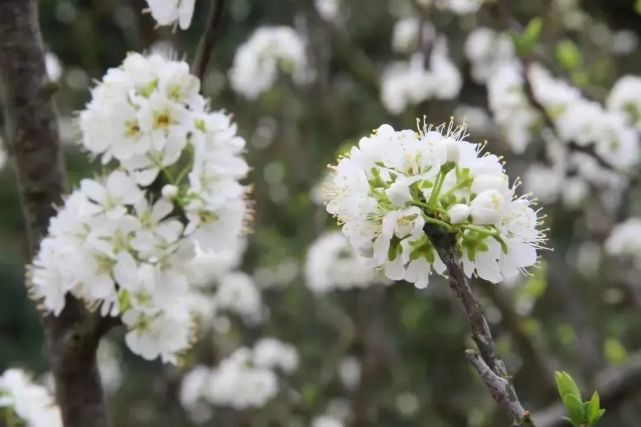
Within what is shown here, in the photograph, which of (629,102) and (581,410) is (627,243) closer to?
(629,102)

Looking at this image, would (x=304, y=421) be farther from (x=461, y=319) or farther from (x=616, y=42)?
(x=616, y=42)

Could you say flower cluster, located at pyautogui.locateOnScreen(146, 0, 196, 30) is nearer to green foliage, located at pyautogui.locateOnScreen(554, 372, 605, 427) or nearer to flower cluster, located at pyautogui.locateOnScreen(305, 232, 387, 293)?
green foliage, located at pyautogui.locateOnScreen(554, 372, 605, 427)

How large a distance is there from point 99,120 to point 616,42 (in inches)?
170

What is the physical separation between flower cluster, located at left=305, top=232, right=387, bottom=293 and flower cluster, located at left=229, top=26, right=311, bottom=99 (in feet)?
2.41

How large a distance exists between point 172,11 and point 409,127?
2.24 meters

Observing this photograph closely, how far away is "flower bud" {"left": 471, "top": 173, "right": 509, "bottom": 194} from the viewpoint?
3.14 ft

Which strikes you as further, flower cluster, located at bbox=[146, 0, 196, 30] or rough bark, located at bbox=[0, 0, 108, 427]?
rough bark, located at bbox=[0, 0, 108, 427]

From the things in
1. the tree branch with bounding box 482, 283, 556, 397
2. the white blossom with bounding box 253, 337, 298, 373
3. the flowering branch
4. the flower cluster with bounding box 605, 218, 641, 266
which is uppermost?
the flowering branch

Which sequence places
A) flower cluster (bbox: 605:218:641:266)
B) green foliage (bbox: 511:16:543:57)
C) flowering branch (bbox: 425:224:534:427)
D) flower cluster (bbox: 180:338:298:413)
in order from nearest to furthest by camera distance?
1. flowering branch (bbox: 425:224:534:427)
2. green foliage (bbox: 511:16:543:57)
3. flower cluster (bbox: 605:218:641:266)
4. flower cluster (bbox: 180:338:298:413)

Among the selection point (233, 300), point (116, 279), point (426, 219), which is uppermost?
point (426, 219)

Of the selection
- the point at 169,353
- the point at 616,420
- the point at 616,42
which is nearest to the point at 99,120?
the point at 169,353

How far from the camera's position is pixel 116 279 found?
49.4 inches

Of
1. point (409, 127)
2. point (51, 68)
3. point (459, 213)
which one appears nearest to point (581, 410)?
point (459, 213)

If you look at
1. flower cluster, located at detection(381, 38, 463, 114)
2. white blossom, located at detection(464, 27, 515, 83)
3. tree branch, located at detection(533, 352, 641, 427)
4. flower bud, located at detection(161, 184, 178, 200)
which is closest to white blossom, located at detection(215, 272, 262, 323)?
flower cluster, located at detection(381, 38, 463, 114)
